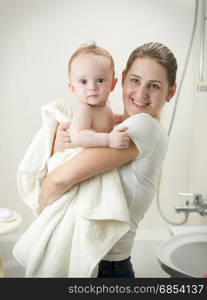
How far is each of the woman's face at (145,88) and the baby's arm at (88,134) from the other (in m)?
0.09

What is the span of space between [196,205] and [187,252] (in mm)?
152

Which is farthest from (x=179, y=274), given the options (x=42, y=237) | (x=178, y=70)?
(x=178, y=70)

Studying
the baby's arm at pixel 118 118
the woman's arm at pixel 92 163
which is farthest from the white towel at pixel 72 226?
the baby's arm at pixel 118 118

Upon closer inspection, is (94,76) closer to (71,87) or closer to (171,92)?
(71,87)

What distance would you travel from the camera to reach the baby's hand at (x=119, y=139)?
3.17 feet

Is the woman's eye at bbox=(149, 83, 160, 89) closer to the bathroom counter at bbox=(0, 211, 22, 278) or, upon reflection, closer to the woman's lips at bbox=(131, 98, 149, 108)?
the woman's lips at bbox=(131, 98, 149, 108)

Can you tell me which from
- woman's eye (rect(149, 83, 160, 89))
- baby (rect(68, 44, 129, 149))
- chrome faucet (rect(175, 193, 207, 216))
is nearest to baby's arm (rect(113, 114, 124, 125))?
baby (rect(68, 44, 129, 149))

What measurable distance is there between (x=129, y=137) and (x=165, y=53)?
284 millimetres

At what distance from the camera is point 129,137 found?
3.18 ft

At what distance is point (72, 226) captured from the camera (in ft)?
3.26

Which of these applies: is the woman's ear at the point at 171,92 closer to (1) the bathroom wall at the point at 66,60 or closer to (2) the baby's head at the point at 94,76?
(1) the bathroom wall at the point at 66,60

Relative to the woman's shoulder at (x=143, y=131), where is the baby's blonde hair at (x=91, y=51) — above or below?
above

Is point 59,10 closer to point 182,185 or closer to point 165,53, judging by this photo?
point 165,53

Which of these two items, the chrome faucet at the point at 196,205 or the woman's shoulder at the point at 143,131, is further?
the chrome faucet at the point at 196,205
